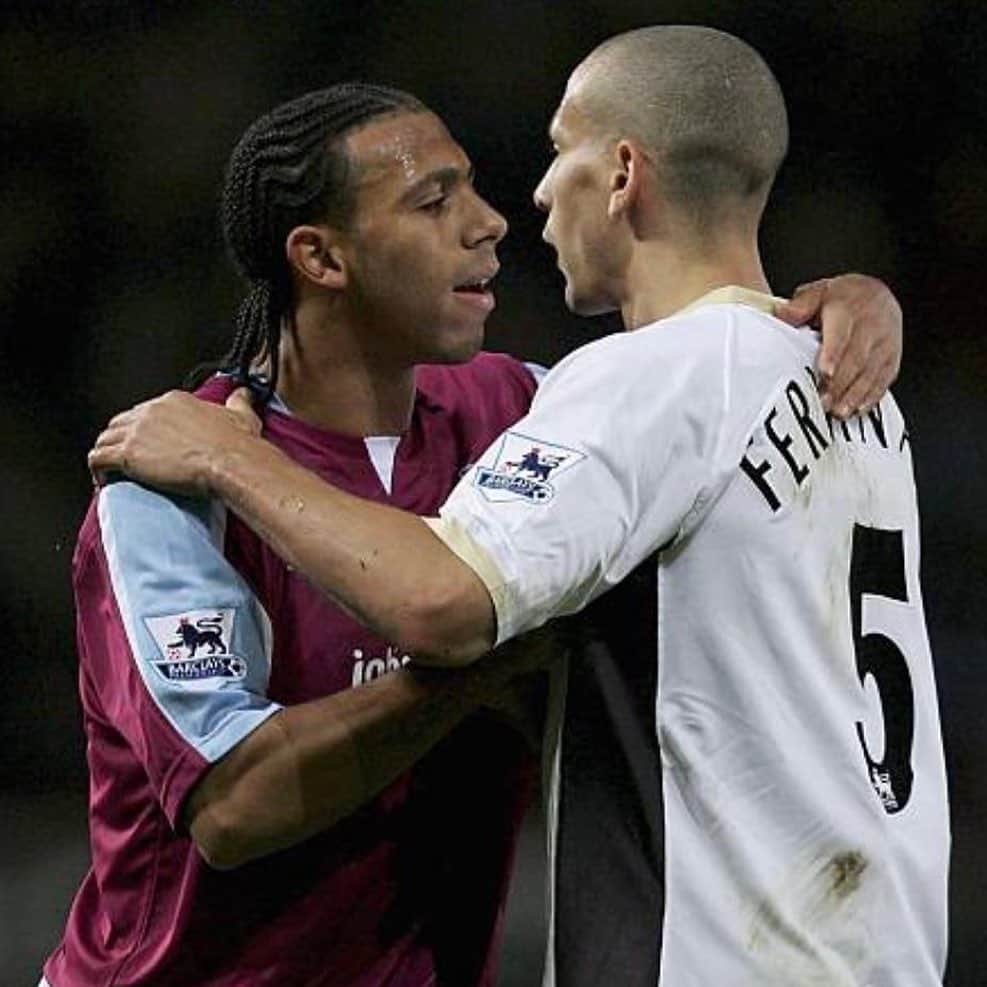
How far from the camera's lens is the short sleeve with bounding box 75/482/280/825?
5.64 ft

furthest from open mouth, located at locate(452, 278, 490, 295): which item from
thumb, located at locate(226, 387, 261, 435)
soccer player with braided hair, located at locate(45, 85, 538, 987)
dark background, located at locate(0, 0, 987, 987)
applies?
dark background, located at locate(0, 0, 987, 987)

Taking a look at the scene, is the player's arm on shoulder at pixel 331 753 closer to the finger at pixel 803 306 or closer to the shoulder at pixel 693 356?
the shoulder at pixel 693 356

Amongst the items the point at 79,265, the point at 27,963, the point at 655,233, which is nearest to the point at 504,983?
the point at 27,963

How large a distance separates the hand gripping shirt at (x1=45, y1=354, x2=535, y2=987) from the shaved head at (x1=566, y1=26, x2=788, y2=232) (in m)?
0.39

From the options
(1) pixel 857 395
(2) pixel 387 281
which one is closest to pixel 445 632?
(1) pixel 857 395

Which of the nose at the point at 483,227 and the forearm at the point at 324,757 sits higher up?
the nose at the point at 483,227

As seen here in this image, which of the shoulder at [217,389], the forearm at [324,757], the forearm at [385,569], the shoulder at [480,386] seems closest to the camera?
the forearm at [385,569]

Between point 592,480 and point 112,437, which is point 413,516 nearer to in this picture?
point 592,480

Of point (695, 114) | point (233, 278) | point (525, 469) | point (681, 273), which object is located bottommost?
point (233, 278)

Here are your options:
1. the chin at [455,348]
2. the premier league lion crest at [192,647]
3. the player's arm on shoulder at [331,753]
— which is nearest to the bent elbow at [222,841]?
the player's arm on shoulder at [331,753]

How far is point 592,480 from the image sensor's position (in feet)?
5.00

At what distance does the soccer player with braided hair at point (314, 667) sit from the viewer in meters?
1.71

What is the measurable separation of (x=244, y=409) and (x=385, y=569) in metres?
0.40

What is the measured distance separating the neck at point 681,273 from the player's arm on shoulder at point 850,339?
46 millimetres
